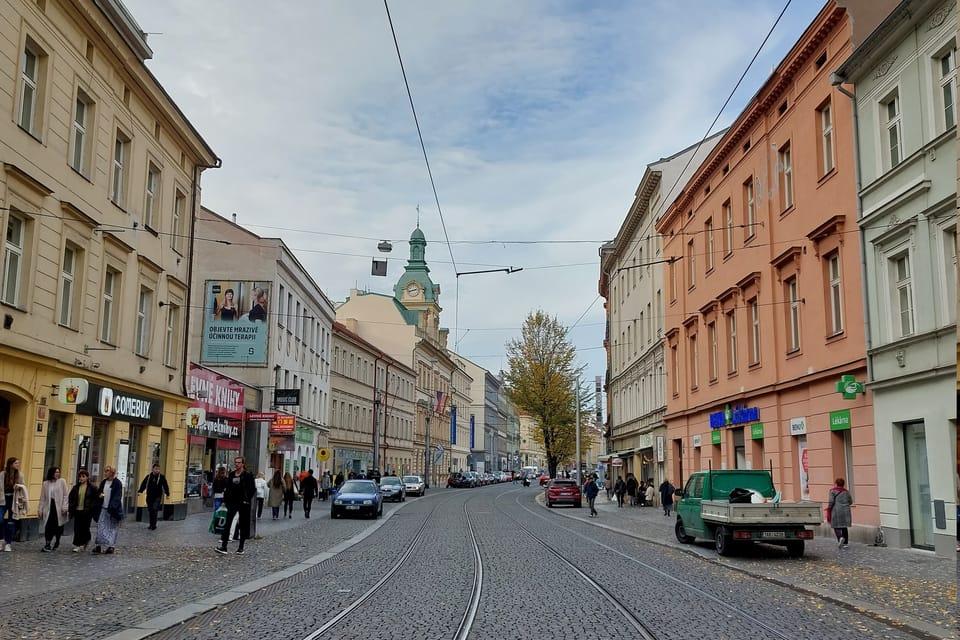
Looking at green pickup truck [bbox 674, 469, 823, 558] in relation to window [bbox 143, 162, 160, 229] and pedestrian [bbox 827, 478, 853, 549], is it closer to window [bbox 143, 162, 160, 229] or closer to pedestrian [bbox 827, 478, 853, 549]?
pedestrian [bbox 827, 478, 853, 549]

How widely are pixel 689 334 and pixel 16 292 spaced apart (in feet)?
86.1

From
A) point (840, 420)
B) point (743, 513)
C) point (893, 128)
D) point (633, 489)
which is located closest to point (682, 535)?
point (743, 513)

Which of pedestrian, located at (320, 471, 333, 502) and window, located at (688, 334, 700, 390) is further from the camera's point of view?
pedestrian, located at (320, 471, 333, 502)

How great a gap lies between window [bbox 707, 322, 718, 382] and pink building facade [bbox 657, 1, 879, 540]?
75mm

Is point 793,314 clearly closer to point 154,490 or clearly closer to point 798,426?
point 798,426

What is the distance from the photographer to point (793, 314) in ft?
84.6

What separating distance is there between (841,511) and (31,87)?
19.4m

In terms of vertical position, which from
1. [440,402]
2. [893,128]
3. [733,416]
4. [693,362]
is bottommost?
[733,416]

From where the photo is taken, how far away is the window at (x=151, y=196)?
85.9 feet

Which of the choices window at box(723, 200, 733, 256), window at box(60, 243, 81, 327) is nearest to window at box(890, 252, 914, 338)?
window at box(723, 200, 733, 256)

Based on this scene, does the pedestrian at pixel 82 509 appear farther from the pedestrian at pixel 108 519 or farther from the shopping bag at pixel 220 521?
the shopping bag at pixel 220 521

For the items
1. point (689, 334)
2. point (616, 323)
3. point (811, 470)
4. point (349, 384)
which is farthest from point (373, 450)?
point (811, 470)

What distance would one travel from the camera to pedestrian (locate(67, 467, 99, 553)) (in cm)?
1744

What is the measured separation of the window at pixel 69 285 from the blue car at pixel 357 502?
1366 cm
